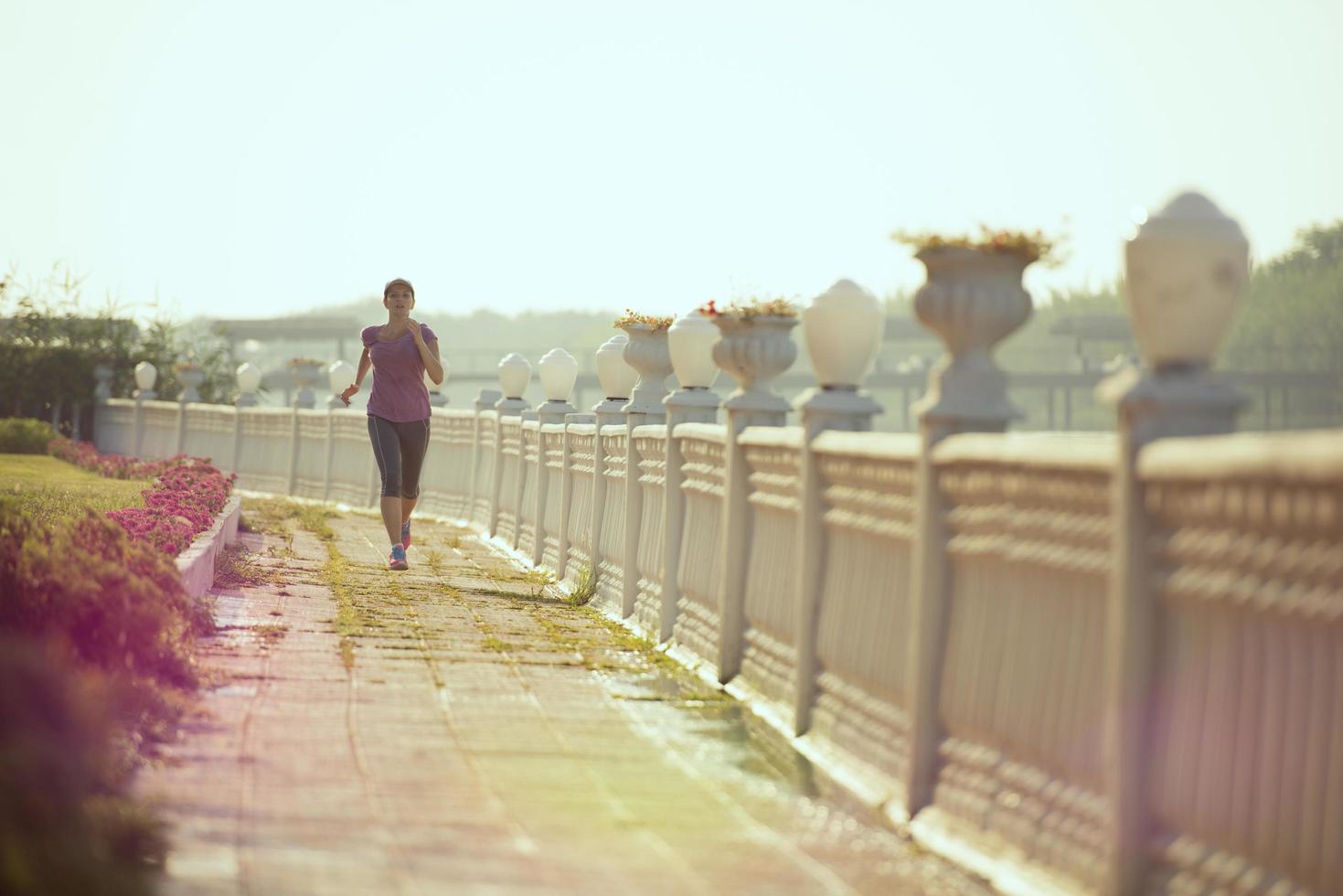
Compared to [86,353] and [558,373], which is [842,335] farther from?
[86,353]

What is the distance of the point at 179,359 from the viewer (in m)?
46.1

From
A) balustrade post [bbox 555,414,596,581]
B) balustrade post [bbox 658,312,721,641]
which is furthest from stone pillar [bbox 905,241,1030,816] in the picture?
balustrade post [bbox 555,414,596,581]

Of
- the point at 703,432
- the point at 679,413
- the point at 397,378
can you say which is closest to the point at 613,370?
the point at 397,378

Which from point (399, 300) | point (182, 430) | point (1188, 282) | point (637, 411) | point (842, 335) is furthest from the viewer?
point (182, 430)

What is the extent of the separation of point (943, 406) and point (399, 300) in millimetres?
8233

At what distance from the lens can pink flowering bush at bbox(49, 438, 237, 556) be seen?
36.9 ft

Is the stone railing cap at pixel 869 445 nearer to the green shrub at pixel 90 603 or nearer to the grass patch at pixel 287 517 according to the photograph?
the green shrub at pixel 90 603

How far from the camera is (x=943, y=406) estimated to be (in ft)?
20.7

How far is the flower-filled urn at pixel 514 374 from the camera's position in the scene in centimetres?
2064

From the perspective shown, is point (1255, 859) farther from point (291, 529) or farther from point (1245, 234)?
point (291, 529)

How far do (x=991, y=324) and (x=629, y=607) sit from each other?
238 inches

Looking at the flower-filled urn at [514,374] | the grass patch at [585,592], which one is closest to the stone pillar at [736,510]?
the grass patch at [585,592]

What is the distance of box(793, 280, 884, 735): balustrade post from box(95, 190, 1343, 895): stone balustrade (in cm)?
1

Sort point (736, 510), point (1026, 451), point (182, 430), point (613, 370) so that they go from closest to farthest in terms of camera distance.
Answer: point (1026, 451) → point (736, 510) → point (613, 370) → point (182, 430)
